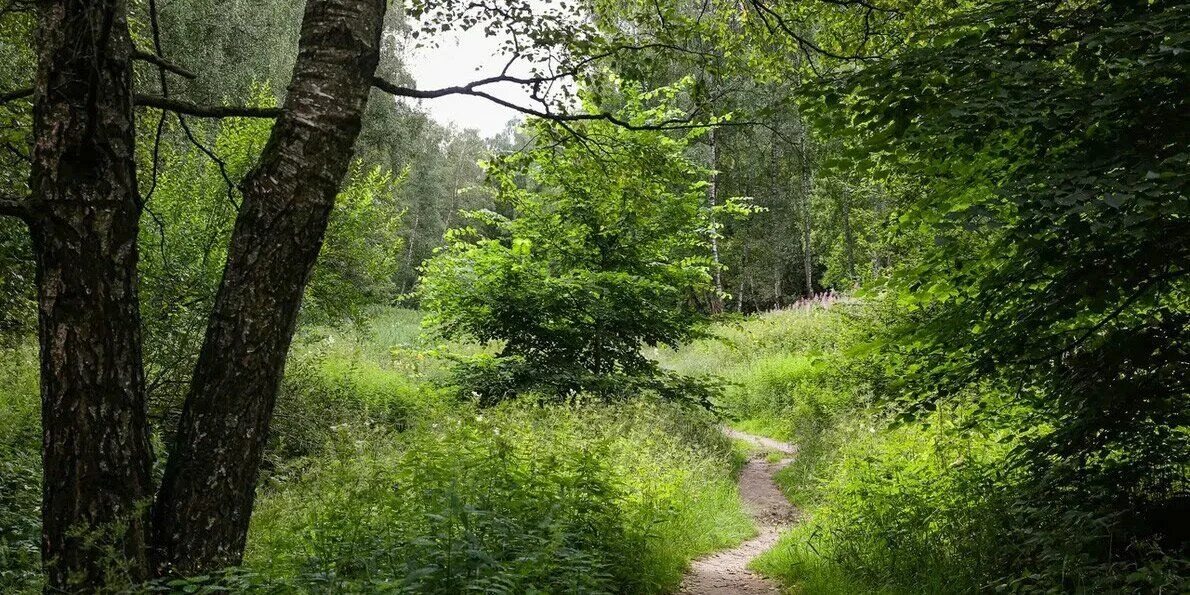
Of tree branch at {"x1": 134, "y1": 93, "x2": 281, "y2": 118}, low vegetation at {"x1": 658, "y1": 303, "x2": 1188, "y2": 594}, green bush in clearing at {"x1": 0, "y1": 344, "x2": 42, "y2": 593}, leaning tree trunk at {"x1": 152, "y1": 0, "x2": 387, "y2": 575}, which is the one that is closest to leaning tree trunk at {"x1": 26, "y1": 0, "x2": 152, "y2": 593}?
leaning tree trunk at {"x1": 152, "y1": 0, "x2": 387, "y2": 575}

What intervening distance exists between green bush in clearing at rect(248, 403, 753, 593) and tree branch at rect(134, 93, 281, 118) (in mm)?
1844

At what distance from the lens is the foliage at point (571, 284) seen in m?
9.89

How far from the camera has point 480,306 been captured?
1028cm

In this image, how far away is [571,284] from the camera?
9.33 m

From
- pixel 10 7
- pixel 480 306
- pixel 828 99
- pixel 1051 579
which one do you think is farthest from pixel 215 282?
pixel 1051 579

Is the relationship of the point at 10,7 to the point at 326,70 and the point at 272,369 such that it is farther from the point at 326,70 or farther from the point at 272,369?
the point at 272,369

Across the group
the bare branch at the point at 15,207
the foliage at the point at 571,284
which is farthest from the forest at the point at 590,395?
the foliage at the point at 571,284

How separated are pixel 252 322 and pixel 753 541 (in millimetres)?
6455

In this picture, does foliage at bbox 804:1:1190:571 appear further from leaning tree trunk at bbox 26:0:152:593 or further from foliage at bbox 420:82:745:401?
foliage at bbox 420:82:745:401

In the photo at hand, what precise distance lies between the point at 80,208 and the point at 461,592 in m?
2.32

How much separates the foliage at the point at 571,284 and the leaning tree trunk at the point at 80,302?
6.57 meters

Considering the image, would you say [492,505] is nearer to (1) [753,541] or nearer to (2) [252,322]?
(2) [252,322]

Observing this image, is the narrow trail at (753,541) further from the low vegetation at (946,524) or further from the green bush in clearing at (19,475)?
the green bush in clearing at (19,475)

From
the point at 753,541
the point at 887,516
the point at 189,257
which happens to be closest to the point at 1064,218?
the point at 887,516
